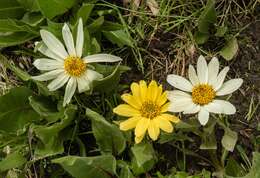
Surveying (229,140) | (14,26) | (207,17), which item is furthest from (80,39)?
(229,140)

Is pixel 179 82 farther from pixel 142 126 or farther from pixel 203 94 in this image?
pixel 142 126

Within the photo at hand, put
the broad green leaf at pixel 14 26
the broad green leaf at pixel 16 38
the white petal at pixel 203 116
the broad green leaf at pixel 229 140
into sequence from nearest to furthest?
the white petal at pixel 203 116 → the broad green leaf at pixel 229 140 → the broad green leaf at pixel 14 26 → the broad green leaf at pixel 16 38

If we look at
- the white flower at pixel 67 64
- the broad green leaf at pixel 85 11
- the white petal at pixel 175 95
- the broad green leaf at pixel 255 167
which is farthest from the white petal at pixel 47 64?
the broad green leaf at pixel 255 167

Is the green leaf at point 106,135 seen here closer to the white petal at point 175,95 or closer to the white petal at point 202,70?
the white petal at point 175,95

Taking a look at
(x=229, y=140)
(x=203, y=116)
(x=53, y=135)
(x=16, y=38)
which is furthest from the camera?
(x=16, y=38)

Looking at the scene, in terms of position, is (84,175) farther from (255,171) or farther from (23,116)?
(255,171)
